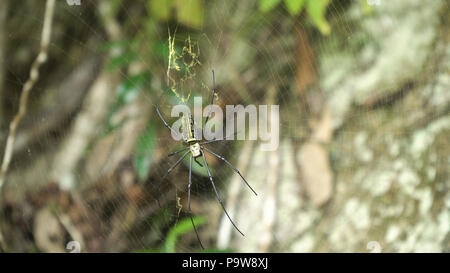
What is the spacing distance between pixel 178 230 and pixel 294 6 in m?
0.58

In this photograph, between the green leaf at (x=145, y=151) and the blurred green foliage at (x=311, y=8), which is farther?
the green leaf at (x=145, y=151)

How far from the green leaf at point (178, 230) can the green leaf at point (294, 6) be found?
53 centimetres

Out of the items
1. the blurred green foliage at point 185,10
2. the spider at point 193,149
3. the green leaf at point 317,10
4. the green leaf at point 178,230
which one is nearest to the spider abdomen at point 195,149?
the spider at point 193,149

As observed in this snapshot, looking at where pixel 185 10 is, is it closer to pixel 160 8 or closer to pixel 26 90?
pixel 160 8

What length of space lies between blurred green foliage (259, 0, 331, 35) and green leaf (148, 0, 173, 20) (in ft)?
0.67

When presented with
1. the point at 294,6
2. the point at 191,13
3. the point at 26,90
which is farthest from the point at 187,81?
the point at 26,90

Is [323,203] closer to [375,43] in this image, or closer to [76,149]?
[375,43]

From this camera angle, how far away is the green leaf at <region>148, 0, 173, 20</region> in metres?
0.75

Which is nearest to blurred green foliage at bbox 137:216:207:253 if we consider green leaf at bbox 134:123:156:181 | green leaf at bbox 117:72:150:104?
green leaf at bbox 134:123:156:181

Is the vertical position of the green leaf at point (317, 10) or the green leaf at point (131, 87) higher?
the green leaf at point (317, 10)

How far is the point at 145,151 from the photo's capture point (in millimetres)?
833

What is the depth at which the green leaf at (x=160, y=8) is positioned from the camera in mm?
753

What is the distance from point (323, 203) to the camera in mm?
821

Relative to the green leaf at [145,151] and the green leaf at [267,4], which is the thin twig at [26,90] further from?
the green leaf at [267,4]
